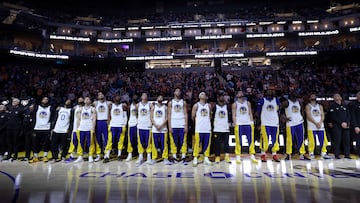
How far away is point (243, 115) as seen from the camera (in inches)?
255

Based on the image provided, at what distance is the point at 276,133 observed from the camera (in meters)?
6.43

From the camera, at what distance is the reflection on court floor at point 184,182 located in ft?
11.6

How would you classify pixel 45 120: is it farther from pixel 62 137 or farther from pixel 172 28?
pixel 172 28

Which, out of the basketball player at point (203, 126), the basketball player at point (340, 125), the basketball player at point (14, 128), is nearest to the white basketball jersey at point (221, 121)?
the basketball player at point (203, 126)

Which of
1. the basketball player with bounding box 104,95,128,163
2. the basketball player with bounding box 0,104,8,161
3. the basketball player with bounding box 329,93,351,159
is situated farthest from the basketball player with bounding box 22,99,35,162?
the basketball player with bounding box 329,93,351,159

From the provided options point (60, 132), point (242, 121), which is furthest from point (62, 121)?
point (242, 121)

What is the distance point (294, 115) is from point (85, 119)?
6.08 m

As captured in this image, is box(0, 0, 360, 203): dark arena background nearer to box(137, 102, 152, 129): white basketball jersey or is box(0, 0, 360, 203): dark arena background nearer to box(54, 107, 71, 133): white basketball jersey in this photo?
box(54, 107, 71, 133): white basketball jersey

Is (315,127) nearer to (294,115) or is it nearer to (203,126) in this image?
(294,115)

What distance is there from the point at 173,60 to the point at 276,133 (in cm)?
2765

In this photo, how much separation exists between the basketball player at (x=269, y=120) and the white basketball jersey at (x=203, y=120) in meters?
1.55

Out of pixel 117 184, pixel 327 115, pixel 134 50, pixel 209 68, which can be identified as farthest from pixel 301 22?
pixel 117 184

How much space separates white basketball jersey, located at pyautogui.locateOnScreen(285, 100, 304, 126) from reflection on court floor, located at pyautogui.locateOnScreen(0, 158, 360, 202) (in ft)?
3.65

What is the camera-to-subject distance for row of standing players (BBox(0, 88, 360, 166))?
6.37 metres
